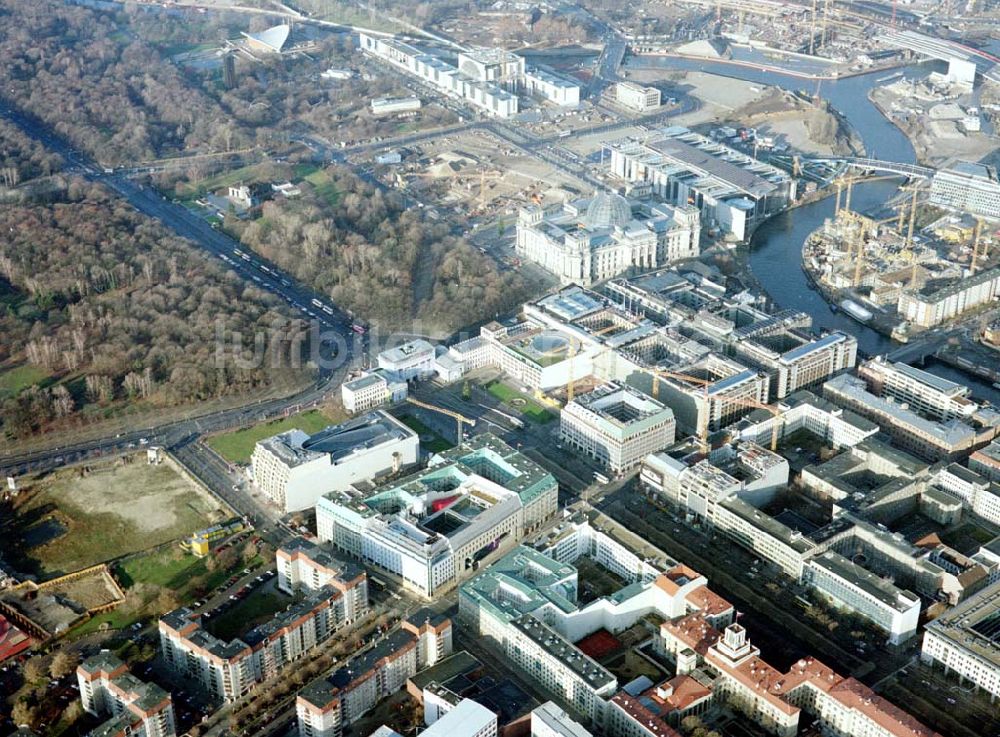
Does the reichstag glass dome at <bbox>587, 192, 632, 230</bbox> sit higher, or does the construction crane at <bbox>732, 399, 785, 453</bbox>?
the reichstag glass dome at <bbox>587, 192, 632, 230</bbox>

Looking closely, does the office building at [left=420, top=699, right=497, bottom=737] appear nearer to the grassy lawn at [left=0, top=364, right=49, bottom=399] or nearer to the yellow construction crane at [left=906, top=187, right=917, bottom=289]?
the grassy lawn at [left=0, top=364, right=49, bottom=399]

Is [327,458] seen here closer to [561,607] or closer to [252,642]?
[252,642]

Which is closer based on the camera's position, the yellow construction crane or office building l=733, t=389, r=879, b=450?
office building l=733, t=389, r=879, b=450

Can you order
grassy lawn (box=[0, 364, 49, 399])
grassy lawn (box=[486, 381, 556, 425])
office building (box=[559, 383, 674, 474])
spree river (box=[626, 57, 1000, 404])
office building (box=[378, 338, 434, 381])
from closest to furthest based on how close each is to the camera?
1. office building (box=[559, 383, 674, 474])
2. grassy lawn (box=[486, 381, 556, 425])
3. office building (box=[378, 338, 434, 381])
4. grassy lawn (box=[0, 364, 49, 399])
5. spree river (box=[626, 57, 1000, 404])

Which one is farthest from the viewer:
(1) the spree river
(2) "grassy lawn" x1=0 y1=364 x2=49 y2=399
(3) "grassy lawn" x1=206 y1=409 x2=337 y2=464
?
(1) the spree river

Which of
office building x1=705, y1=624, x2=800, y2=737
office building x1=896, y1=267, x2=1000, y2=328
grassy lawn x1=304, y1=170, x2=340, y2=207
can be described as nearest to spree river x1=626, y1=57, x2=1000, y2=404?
office building x1=896, y1=267, x2=1000, y2=328

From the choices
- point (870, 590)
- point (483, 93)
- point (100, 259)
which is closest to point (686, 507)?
point (870, 590)

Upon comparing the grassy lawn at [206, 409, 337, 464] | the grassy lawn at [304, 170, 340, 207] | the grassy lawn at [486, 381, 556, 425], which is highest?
the grassy lawn at [304, 170, 340, 207]

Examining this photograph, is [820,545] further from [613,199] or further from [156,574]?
[613,199]
